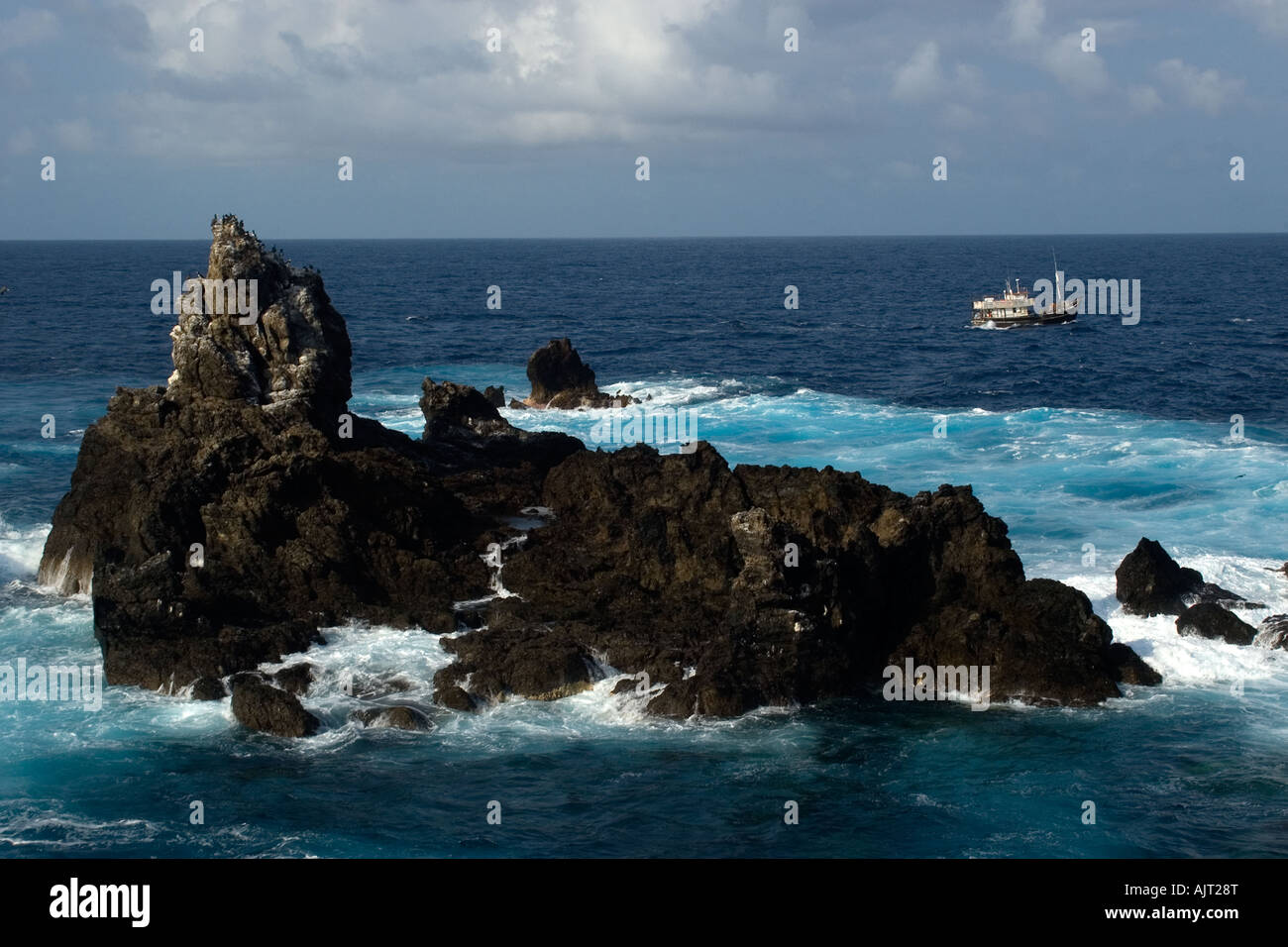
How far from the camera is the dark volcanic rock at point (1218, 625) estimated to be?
3538cm

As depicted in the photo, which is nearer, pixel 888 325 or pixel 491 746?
pixel 491 746

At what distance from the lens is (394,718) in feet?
100

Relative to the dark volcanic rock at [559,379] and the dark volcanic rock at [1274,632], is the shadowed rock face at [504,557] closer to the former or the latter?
the dark volcanic rock at [1274,632]

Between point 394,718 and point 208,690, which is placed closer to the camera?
point 394,718

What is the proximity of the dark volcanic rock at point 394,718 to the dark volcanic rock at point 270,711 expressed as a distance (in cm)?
106

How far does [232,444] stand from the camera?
3869cm

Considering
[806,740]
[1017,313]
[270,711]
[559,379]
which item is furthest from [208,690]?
[1017,313]

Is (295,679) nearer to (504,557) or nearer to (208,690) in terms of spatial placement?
(208,690)

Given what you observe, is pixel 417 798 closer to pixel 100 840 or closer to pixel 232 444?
pixel 100 840

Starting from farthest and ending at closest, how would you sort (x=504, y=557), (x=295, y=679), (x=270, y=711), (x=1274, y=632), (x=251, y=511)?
(x=504, y=557) < (x=251, y=511) < (x=1274, y=632) < (x=295, y=679) < (x=270, y=711)

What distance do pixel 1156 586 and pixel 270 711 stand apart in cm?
2397

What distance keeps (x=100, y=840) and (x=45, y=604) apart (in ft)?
51.3
